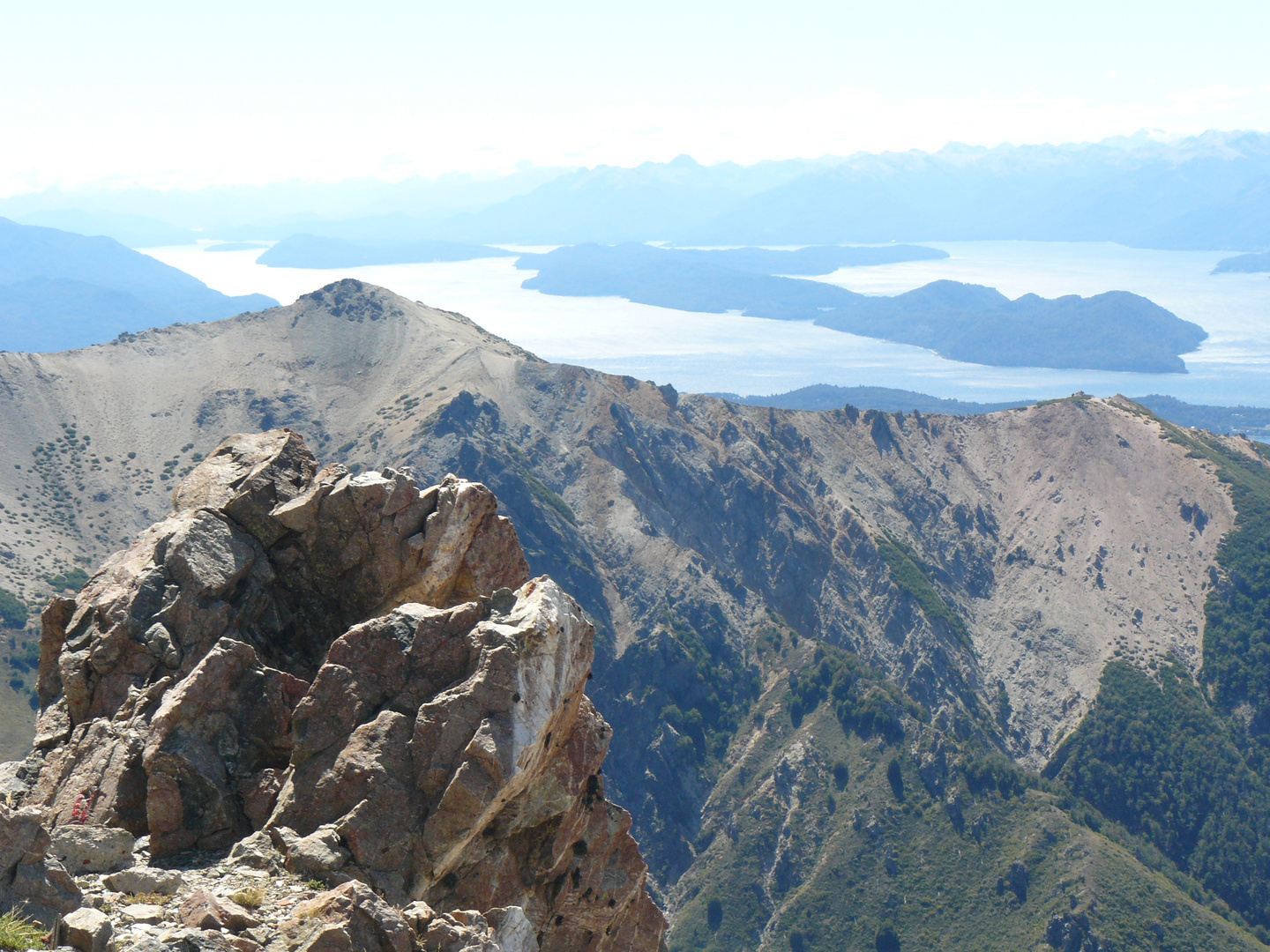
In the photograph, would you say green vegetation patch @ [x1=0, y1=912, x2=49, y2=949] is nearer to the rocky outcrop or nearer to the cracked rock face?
the rocky outcrop

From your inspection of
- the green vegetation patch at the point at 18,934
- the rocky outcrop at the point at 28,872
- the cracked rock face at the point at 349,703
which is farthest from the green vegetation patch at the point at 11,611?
the green vegetation patch at the point at 18,934

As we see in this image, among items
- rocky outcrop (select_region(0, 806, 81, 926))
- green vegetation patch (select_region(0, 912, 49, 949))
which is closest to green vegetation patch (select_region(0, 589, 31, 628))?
rocky outcrop (select_region(0, 806, 81, 926))

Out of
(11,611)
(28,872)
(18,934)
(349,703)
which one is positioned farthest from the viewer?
(11,611)

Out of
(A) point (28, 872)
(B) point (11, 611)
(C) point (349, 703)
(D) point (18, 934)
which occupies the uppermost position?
(C) point (349, 703)

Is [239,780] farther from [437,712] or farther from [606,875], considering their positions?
[606,875]

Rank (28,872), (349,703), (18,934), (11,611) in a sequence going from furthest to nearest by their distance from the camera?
(11,611) < (349,703) < (28,872) < (18,934)

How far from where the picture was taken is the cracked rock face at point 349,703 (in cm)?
2916

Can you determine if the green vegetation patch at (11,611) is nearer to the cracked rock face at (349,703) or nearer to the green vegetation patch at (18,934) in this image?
the cracked rock face at (349,703)

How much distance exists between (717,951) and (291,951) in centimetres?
16891

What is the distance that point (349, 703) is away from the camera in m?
31.2

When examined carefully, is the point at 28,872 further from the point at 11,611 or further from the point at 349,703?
the point at 11,611

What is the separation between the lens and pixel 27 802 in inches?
1261

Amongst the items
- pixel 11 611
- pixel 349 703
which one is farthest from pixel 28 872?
pixel 11 611

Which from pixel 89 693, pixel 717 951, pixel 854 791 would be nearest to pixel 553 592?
pixel 89 693
